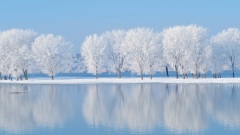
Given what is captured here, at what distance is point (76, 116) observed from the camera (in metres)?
35.6

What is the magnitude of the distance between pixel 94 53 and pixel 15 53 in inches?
712

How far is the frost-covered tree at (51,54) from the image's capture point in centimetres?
9894

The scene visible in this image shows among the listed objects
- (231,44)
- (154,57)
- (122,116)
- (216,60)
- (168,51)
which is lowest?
(122,116)

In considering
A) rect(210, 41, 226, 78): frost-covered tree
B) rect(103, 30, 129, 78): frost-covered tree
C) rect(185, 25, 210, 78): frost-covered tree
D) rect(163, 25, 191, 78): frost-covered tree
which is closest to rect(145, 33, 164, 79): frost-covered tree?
rect(163, 25, 191, 78): frost-covered tree

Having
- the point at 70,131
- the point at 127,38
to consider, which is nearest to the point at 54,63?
the point at 127,38

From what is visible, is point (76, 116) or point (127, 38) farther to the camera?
point (127, 38)

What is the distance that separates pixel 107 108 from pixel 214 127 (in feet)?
46.0

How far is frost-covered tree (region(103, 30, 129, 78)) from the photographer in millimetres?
97500

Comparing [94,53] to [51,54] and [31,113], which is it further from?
[31,113]

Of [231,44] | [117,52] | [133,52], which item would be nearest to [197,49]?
[231,44]

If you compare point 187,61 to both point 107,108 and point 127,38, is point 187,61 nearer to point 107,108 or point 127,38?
point 127,38

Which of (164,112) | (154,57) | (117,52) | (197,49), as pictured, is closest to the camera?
(164,112)

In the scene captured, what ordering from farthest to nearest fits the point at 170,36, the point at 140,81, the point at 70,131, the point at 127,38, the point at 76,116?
the point at 127,38
the point at 170,36
the point at 140,81
the point at 76,116
the point at 70,131

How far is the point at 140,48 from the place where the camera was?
93.2m
